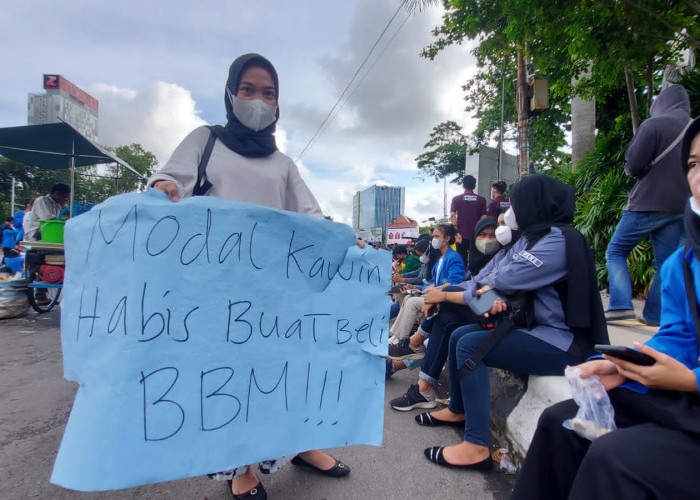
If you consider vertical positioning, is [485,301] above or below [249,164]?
below

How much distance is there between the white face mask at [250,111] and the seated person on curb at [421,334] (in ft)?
6.46

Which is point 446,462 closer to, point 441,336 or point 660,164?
point 441,336

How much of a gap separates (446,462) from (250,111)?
200 centimetres

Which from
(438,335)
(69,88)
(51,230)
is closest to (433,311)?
(438,335)

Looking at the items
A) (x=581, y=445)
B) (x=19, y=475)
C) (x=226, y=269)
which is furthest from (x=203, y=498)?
(x=581, y=445)

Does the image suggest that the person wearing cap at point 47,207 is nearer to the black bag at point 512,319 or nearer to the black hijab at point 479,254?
the black hijab at point 479,254

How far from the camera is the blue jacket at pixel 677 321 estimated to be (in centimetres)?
112

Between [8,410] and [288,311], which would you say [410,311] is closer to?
[288,311]

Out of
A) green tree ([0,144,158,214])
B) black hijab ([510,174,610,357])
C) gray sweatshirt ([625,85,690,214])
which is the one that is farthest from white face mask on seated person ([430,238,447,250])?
green tree ([0,144,158,214])

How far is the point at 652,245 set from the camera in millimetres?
2912

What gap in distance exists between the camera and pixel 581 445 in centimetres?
115

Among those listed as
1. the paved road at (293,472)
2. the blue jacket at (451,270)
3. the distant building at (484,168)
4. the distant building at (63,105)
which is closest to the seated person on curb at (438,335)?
the paved road at (293,472)

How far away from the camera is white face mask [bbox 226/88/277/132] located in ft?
5.56

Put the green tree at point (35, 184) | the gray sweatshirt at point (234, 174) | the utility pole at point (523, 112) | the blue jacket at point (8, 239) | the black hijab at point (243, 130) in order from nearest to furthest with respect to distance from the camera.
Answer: the gray sweatshirt at point (234, 174), the black hijab at point (243, 130), the utility pole at point (523, 112), the blue jacket at point (8, 239), the green tree at point (35, 184)
